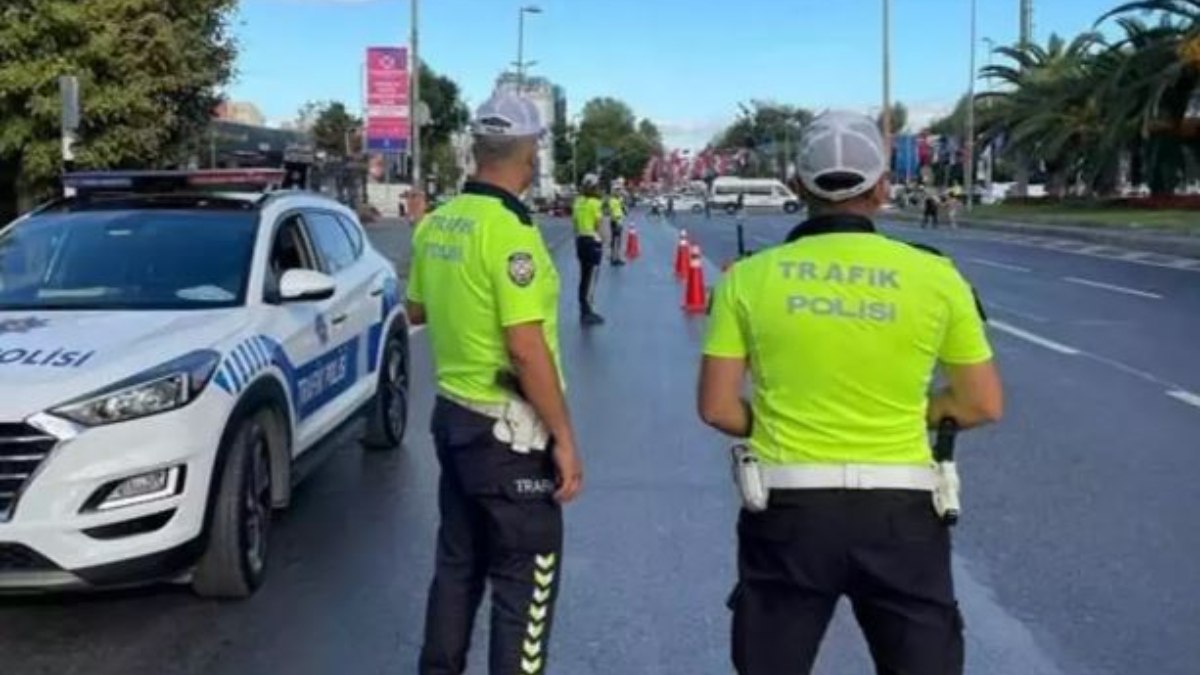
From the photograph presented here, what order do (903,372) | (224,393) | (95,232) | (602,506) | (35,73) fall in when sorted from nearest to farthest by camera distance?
(903,372) → (224,393) → (95,232) → (602,506) → (35,73)

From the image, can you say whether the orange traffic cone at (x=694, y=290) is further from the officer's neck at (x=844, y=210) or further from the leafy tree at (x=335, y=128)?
the leafy tree at (x=335, y=128)

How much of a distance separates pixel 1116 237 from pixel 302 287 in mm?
38961

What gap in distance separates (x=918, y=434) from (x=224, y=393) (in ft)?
10.9

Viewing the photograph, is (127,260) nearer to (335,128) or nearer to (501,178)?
(501,178)

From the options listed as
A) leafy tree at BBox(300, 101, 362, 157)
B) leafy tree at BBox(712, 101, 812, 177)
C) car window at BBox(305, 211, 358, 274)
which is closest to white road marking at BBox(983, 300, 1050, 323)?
car window at BBox(305, 211, 358, 274)

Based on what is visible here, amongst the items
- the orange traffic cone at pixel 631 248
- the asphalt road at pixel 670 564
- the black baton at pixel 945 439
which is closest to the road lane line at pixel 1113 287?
the asphalt road at pixel 670 564

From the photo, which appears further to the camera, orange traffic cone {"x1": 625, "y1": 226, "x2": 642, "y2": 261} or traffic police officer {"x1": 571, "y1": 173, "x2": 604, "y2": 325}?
orange traffic cone {"x1": 625, "y1": 226, "x2": 642, "y2": 261}

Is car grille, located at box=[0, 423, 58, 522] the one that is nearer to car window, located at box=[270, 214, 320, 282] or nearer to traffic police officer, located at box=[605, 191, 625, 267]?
car window, located at box=[270, 214, 320, 282]

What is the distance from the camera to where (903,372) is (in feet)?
10.7

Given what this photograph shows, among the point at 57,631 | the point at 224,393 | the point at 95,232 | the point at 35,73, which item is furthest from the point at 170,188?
the point at 35,73

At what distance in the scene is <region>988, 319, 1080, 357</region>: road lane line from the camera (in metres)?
15.2

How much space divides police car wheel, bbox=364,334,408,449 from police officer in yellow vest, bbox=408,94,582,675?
4950mm

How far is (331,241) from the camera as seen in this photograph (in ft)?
27.8

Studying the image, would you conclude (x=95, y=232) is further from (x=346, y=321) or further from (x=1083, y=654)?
(x=1083, y=654)
